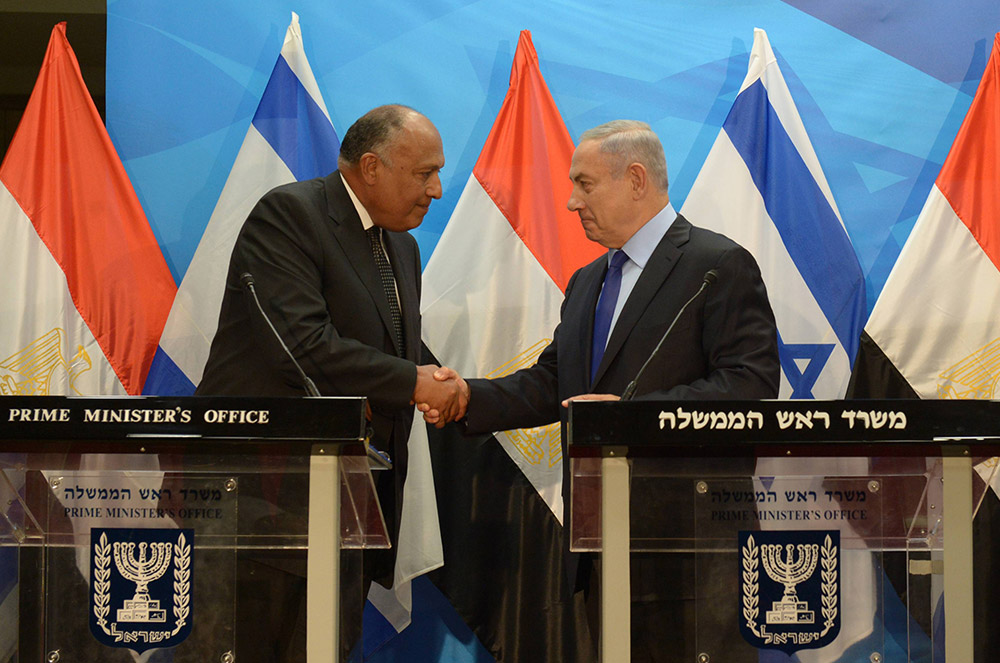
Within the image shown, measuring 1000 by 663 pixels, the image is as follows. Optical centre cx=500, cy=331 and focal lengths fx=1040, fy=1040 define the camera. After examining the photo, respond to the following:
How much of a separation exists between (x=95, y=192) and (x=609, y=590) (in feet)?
8.93

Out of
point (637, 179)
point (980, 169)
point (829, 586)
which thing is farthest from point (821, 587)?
point (980, 169)

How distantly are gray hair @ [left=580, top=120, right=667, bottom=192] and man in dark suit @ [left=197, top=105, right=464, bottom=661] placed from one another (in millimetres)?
556

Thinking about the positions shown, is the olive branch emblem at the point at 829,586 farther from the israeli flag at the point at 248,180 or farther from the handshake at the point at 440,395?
the israeli flag at the point at 248,180

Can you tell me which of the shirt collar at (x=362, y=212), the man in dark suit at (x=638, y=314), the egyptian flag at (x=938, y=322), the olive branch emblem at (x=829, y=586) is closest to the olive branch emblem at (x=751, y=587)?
the olive branch emblem at (x=829, y=586)

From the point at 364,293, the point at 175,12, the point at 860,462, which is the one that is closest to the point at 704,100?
the point at 364,293

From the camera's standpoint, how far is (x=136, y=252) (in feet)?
12.5

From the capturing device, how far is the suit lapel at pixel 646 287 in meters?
2.83

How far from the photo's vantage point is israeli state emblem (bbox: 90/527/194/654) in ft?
6.31

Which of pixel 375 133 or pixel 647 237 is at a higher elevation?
pixel 375 133

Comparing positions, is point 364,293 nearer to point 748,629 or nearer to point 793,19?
point 748,629

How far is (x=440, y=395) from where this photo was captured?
3037 mm

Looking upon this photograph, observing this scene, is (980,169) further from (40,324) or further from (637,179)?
(40,324)

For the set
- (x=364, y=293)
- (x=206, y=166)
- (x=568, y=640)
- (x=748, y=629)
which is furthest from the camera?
(x=206, y=166)

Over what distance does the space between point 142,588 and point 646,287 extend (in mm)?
1557
